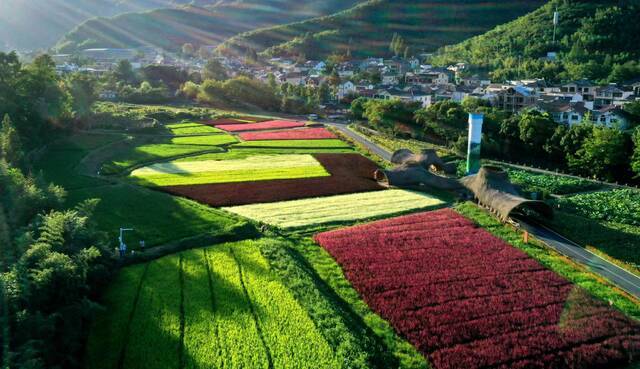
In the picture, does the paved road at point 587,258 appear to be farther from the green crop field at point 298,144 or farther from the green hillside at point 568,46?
the green hillside at point 568,46

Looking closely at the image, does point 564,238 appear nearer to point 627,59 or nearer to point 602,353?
point 602,353

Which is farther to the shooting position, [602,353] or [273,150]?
[273,150]

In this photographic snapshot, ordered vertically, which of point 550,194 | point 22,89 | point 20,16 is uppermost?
Result: point 20,16

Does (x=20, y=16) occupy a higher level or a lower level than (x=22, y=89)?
higher

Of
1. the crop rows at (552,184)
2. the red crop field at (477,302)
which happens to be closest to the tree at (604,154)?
the crop rows at (552,184)

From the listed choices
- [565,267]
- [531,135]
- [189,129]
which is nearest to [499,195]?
[565,267]

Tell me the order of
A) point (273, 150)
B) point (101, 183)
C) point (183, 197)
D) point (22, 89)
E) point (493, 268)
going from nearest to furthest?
point (493, 268)
point (183, 197)
point (101, 183)
point (22, 89)
point (273, 150)

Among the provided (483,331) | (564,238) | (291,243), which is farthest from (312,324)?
(564,238)
